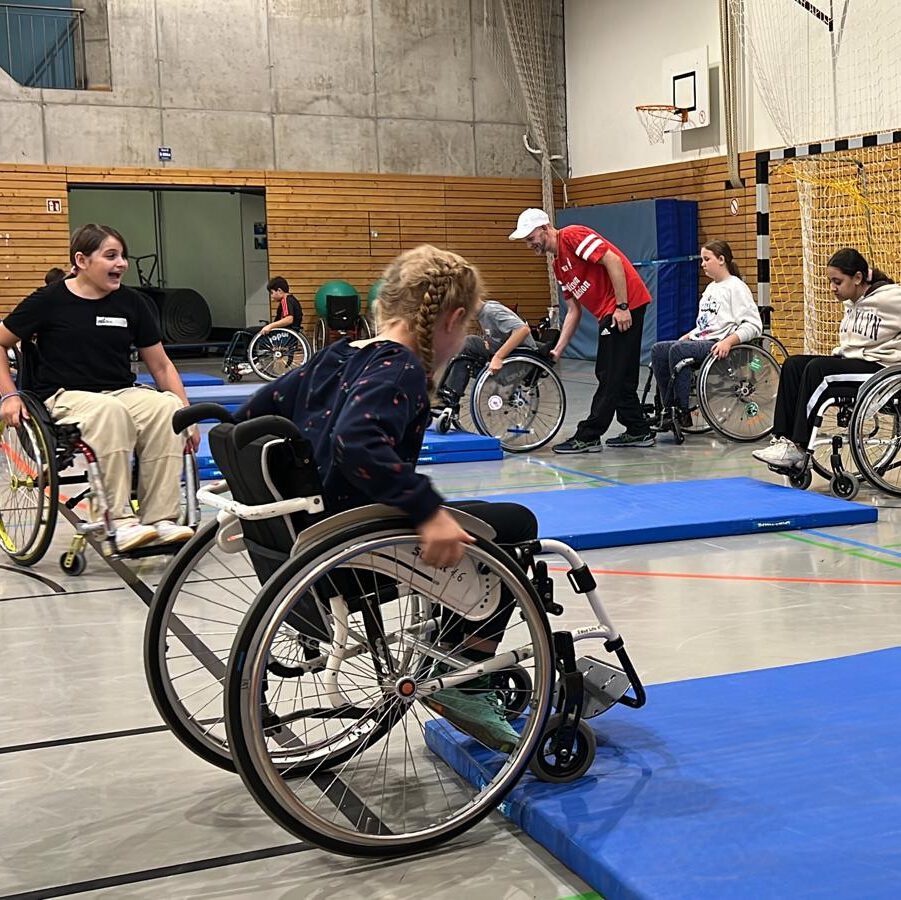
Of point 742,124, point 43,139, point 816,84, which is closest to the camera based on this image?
point 816,84

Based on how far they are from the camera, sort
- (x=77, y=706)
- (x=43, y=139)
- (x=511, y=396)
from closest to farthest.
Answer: (x=77, y=706)
(x=511, y=396)
(x=43, y=139)

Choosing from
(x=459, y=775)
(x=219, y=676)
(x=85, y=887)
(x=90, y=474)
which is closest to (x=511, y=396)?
(x=90, y=474)

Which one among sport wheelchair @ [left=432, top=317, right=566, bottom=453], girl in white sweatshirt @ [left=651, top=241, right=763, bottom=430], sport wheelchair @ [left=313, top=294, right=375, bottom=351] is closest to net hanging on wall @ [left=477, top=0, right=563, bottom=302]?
sport wheelchair @ [left=313, top=294, right=375, bottom=351]

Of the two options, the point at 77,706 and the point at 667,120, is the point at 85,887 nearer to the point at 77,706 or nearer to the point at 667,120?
the point at 77,706

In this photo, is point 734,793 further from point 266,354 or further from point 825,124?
point 266,354

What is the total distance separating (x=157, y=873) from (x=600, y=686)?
0.81m

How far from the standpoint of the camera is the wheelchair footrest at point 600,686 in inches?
85.8

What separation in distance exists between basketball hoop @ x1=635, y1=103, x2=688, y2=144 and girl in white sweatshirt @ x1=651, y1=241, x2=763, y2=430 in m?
6.18

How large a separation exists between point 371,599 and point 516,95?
518 inches

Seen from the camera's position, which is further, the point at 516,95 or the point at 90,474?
the point at 516,95

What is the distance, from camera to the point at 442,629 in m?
2.05

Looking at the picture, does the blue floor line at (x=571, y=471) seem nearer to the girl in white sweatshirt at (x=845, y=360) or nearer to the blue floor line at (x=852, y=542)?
the girl in white sweatshirt at (x=845, y=360)

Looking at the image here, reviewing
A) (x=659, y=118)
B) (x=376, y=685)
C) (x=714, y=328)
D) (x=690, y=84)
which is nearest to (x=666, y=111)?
(x=659, y=118)

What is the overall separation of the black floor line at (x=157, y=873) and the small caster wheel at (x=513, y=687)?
0.41m
